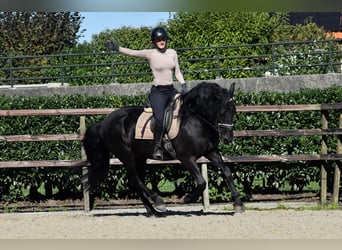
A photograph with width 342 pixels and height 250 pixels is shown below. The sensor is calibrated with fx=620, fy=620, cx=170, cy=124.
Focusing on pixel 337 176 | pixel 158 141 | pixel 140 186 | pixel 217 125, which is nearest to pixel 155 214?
pixel 140 186

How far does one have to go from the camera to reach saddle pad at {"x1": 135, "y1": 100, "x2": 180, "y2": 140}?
7504 millimetres

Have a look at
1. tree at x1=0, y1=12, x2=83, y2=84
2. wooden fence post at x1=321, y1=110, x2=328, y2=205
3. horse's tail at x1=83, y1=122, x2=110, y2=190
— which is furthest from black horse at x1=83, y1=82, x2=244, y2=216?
tree at x1=0, y1=12, x2=83, y2=84

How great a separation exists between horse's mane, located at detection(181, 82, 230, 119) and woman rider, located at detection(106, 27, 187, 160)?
0.46ft

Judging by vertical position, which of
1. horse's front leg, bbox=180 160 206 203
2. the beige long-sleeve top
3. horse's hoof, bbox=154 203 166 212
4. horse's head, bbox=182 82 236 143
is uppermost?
the beige long-sleeve top

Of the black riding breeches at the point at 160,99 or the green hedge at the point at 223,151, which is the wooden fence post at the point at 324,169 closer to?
the green hedge at the point at 223,151

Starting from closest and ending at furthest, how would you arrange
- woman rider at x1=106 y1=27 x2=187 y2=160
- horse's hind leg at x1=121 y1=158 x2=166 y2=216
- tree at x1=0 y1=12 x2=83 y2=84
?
woman rider at x1=106 y1=27 x2=187 y2=160
horse's hind leg at x1=121 y1=158 x2=166 y2=216
tree at x1=0 y1=12 x2=83 y2=84

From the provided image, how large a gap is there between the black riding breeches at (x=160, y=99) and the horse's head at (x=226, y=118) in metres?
0.65

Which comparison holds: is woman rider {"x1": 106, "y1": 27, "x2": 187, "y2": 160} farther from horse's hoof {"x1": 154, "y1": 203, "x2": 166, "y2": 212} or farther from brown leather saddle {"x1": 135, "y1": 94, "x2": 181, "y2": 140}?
horse's hoof {"x1": 154, "y1": 203, "x2": 166, "y2": 212}

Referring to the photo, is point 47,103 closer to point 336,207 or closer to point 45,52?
point 336,207

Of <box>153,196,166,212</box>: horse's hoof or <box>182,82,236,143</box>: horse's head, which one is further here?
<box>153,196,166,212</box>: horse's hoof

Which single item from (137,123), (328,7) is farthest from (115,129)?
(328,7)

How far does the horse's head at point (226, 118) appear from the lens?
708cm

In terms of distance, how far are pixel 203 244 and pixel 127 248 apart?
0.60 m

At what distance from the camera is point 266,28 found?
21781 millimetres
